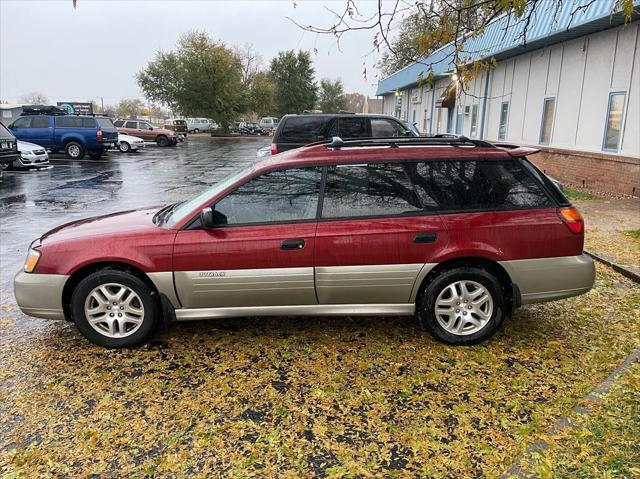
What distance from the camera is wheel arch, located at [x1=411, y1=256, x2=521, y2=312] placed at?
3.96 meters

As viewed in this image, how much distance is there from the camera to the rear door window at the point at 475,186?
4.00m

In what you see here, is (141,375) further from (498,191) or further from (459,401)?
(498,191)

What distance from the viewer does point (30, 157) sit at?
17.7m

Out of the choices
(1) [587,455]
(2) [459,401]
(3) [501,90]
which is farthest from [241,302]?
(3) [501,90]

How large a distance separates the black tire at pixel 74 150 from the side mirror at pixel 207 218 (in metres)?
21.5

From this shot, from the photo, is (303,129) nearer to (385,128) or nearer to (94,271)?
(385,128)

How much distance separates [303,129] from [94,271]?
8.24m

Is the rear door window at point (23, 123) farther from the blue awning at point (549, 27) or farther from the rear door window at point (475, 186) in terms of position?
the rear door window at point (475, 186)

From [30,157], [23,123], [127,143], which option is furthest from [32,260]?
[127,143]

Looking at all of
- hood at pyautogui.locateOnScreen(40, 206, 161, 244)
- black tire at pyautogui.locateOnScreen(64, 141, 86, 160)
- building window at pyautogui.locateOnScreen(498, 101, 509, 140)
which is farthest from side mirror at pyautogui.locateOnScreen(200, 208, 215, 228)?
black tire at pyautogui.locateOnScreen(64, 141, 86, 160)

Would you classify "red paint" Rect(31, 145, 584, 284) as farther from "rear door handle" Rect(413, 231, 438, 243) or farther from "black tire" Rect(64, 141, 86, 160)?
"black tire" Rect(64, 141, 86, 160)

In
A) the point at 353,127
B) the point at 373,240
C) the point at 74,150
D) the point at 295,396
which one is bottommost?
the point at 295,396

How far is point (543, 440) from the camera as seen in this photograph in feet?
9.32

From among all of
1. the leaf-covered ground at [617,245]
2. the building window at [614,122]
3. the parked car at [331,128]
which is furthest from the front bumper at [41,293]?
the building window at [614,122]
